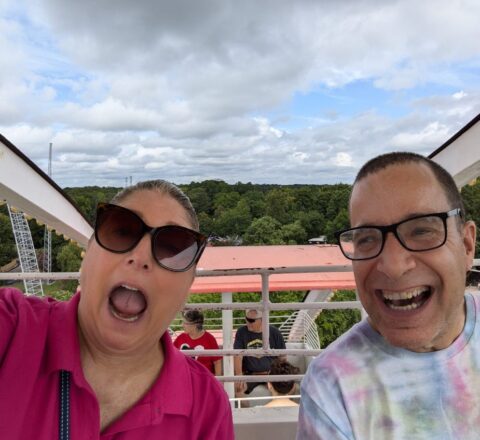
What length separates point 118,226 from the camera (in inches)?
46.6

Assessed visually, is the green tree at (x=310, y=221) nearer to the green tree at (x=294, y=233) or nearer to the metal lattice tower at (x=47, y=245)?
the green tree at (x=294, y=233)

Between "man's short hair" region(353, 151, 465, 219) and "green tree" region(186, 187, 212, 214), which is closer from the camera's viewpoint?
"man's short hair" region(353, 151, 465, 219)

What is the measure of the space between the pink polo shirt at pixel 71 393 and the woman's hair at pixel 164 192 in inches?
14.3

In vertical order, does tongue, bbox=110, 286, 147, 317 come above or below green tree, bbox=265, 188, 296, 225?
below

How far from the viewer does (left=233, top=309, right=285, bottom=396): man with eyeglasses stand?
3949mm

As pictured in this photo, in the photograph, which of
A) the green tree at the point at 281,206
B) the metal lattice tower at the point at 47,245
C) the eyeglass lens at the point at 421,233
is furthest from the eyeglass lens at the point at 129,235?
the green tree at the point at 281,206

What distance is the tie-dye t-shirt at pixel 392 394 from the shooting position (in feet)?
3.62

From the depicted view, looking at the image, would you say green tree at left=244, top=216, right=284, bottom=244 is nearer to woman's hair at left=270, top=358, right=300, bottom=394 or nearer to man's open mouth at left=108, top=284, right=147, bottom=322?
woman's hair at left=270, top=358, right=300, bottom=394

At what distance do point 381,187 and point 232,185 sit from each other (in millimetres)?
6366

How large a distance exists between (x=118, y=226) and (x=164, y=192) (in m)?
0.18

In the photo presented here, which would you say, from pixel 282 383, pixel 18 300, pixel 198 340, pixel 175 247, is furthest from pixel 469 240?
pixel 198 340

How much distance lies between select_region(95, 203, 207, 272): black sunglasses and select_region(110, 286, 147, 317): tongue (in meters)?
0.12

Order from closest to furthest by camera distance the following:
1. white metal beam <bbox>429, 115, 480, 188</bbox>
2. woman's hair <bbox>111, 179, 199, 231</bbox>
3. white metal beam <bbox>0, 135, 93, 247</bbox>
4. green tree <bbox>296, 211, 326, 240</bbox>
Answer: woman's hair <bbox>111, 179, 199, 231</bbox>
white metal beam <bbox>0, 135, 93, 247</bbox>
white metal beam <bbox>429, 115, 480, 188</bbox>
green tree <bbox>296, 211, 326, 240</bbox>

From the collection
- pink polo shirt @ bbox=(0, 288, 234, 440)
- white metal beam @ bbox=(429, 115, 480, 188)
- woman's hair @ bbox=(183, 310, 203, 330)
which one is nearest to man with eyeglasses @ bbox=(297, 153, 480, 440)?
pink polo shirt @ bbox=(0, 288, 234, 440)
